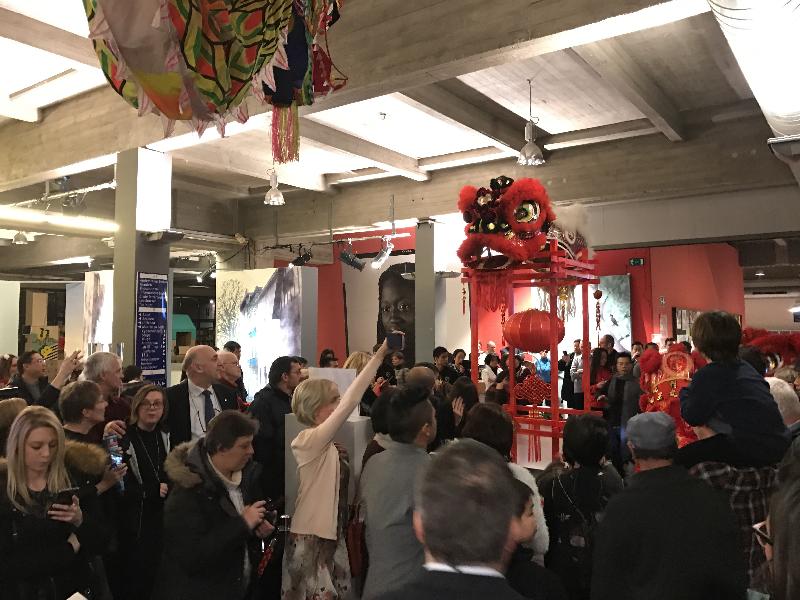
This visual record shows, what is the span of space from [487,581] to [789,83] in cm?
348

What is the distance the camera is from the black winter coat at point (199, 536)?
6.81ft

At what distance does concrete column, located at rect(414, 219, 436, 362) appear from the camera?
8.91 metres

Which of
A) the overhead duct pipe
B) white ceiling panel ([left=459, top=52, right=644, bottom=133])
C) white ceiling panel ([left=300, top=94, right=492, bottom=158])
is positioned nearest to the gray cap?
the overhead duct pipe

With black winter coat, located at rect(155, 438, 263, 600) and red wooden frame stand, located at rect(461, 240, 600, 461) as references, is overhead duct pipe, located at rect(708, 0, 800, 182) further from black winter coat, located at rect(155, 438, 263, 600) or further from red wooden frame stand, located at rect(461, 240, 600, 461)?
black winter coat, located at rect(155, 438, 263, 600)

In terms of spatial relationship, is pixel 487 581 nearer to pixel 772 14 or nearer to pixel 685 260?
pixel 772 14

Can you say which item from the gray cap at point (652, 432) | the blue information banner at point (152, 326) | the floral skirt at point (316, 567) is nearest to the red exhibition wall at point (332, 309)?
the blue information banner at point (152, 326)

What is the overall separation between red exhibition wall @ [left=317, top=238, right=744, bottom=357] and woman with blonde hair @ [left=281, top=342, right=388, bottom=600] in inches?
334

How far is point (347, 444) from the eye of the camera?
9.84ft

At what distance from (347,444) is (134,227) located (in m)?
4.36

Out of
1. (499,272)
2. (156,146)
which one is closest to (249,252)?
(156,146)

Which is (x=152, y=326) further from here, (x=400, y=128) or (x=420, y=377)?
(x=420, y=377)

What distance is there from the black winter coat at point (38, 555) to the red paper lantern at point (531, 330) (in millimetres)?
4440

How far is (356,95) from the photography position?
4914 mm

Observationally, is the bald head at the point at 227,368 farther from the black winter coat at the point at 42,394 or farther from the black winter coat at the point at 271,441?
the black winter coat at the point at 42,394
